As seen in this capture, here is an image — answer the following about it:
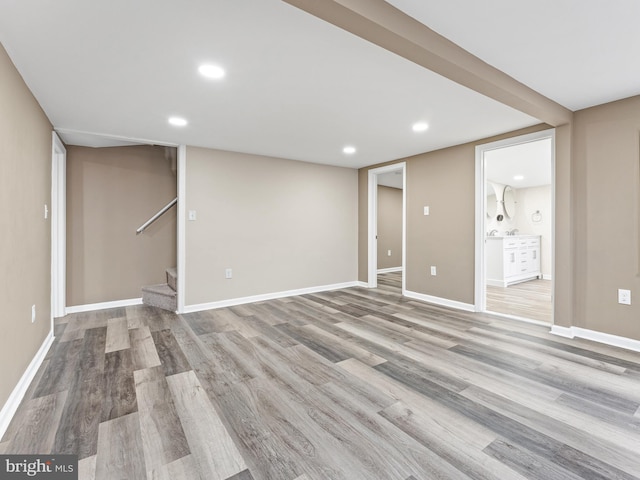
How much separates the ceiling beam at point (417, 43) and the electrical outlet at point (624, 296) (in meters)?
1.79

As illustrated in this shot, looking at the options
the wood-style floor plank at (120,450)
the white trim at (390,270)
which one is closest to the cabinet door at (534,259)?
the white trim at (390,270)

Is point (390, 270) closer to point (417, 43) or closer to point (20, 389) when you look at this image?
point (417, 43)

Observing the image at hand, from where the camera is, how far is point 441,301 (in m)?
4.16

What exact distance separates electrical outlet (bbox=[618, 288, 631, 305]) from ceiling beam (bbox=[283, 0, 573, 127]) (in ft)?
5.88

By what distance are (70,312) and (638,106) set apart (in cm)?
626

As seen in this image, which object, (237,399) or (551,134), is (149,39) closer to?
(237,399)

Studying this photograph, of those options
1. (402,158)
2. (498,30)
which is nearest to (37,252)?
(498,30)

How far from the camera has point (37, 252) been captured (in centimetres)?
248

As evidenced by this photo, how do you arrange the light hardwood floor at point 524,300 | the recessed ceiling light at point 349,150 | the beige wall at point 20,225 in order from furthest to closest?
the recessed ceiling light at point 349,150, the light hardwood floor at point 524,300, the beige wall at point 20,225

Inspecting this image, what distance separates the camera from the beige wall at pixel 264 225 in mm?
3973

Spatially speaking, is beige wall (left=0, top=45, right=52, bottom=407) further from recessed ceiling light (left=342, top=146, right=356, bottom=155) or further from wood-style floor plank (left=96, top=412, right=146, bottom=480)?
recessed ceiling light (left=342, top=146, right=356, bottom=155)

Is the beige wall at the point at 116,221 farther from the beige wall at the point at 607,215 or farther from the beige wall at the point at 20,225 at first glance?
the beige wall at the point at 607,215

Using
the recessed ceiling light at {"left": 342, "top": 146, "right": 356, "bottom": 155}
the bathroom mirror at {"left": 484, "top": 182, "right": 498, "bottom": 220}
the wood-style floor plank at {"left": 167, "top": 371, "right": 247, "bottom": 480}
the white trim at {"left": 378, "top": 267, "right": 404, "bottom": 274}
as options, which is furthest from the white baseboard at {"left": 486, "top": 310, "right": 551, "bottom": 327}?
the bathroom mirror at {"left": 484, "top": 182, "right": 498, "bottom": 220}

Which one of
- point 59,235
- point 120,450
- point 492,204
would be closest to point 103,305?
point 59,235
